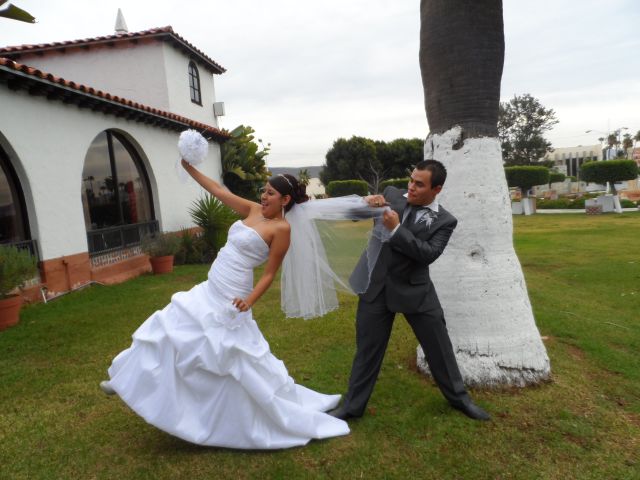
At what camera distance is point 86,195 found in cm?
1045

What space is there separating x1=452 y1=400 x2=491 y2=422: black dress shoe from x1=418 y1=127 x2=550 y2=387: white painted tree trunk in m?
0.53

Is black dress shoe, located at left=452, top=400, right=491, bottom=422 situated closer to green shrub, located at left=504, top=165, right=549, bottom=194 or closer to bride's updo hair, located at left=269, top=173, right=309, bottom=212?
bride's updo hair, located at left=269, top=173, right=309, bottom=212

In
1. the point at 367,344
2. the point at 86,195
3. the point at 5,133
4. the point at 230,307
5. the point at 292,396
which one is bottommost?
the point at 292,396

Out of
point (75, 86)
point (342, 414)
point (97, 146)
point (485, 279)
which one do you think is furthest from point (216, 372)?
point (97, 146)

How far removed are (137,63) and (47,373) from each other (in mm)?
12122

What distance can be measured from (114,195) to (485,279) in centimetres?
985

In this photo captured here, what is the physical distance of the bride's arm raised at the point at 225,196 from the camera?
368cm

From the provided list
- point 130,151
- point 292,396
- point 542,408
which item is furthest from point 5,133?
point 542,408

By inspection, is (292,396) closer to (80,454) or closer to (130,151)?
(80,454)

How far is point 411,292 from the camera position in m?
3.42

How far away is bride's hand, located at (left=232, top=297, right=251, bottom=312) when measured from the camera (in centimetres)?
317

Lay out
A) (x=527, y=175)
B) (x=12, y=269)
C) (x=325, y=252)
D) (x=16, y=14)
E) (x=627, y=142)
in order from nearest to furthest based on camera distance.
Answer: (x=325, y=252)
(x=16, y=14)
(x=12, y=269)
(x=527, y=175)
(x=627, y=142)

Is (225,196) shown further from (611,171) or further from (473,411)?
(611,171)

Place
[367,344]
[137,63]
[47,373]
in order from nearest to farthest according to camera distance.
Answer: [367,344], [47,373], [137,63]
